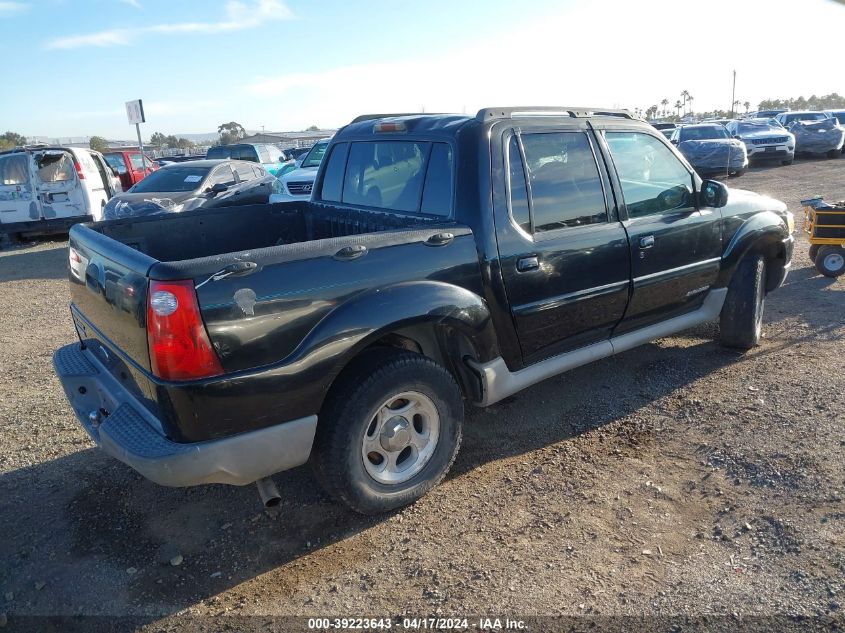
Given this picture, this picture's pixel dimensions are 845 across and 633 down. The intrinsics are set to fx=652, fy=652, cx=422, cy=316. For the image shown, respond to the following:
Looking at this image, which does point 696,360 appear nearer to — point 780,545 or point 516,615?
point 780,545

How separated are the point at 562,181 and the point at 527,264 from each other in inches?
25.1

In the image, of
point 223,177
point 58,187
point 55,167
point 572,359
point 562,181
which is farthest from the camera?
point 55,167

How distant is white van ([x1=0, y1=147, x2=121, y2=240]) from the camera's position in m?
12.0

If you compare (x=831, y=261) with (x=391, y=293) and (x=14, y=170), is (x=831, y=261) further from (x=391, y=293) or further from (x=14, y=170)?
(x=14, y=170)

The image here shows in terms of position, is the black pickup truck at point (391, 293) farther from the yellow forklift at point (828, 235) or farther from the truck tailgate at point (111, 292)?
the yellow forklift at point (828, 235)

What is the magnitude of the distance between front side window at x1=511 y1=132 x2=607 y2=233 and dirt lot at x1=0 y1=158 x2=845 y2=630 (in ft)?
4.44

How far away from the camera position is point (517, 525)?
3.21m

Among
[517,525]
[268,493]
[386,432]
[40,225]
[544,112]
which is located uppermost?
[544,112]

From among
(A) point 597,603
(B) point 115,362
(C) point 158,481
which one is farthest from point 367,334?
(A) point 597,603

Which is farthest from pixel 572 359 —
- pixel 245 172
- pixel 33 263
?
pixel 33 263

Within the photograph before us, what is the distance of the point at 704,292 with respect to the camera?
4.79m

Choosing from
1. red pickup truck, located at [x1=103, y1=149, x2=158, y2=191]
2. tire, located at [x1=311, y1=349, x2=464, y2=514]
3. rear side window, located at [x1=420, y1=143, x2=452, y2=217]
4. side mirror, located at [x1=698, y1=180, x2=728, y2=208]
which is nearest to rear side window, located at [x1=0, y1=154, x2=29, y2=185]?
red pickup truck, located at [x1=103, y1=149, x2=158, y2=191]

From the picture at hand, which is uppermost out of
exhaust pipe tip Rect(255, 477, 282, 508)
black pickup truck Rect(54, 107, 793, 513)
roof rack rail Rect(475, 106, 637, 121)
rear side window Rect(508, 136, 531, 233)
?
roof rack rail Rect(475, 106, 637, 121)

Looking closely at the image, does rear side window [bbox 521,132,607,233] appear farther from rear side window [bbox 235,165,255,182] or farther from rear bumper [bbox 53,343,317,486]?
rear side window [bbox 235,165,255,182]
